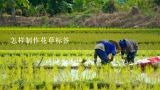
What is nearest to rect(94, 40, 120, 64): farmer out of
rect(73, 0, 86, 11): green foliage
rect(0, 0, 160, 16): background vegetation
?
rect(0, 0, 160, 16): background vegetation

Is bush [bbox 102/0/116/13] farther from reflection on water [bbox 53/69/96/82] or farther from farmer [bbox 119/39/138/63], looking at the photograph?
reflection on water [bbox 53/69/96/82]

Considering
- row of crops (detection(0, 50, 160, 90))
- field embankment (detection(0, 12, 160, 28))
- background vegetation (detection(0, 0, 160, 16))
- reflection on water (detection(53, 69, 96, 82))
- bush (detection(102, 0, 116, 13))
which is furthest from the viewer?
bush (detection(102, 0, 116, 13))

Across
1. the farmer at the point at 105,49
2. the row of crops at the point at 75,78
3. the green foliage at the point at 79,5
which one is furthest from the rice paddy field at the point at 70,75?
the green foliage at the point at 79,5

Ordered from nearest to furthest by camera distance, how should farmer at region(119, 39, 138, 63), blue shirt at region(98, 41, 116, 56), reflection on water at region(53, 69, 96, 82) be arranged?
reflection on water at region(53, 69, 96, 82) → blue shirt at region(98, 41, 116, 56) → farmer at region(119, 39, 138, 63)

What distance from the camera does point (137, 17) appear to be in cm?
2269

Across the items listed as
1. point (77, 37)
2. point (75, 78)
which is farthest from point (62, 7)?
point (75, 78)

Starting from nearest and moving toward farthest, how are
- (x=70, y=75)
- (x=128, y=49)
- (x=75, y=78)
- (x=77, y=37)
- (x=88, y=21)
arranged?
(x=75, y=78) < (x=70, y=75) < (x=128, y=49) < (x=77, y=37) < (x=88, y=21)

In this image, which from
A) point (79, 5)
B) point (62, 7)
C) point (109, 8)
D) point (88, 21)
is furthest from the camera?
point (79, 5)

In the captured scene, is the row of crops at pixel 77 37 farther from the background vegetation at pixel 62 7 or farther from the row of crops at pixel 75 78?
the background vegetation at pixel 62 7

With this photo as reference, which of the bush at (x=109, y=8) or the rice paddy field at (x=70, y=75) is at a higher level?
the rice paddy field at (x=70, y=75)

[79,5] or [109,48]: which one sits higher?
[109,48]

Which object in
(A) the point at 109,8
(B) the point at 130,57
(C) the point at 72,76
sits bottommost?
(A) the point at 109,8

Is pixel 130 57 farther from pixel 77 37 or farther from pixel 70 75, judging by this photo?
pixel 77 37

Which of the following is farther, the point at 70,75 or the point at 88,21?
the point at 88,21
